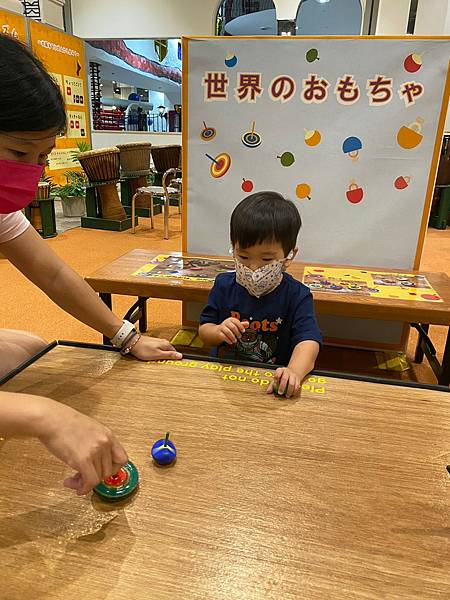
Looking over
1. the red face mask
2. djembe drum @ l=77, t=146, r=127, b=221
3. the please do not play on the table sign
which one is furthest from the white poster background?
djembe drum @ l=77, t=146, r=127, b=221

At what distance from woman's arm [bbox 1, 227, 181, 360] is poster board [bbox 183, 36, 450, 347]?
121 cm

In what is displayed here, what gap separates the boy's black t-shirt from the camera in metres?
1.41

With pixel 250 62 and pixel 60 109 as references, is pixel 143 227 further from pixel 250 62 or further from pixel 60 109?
pixel 60 109

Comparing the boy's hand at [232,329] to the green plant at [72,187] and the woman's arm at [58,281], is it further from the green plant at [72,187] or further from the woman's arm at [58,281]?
the green plant at [72,187]

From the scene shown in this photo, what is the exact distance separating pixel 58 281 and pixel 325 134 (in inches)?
56.9

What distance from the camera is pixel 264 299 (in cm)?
142

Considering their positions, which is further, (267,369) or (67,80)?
(67,80)

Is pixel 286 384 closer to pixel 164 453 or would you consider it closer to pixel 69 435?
pixel 164 453

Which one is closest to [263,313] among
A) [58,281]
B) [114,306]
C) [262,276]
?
[262,276]

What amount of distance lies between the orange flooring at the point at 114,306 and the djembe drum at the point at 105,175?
0.41 m

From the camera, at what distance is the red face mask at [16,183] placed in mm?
872

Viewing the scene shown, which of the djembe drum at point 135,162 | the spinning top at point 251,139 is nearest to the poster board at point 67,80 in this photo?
the djembe drum at point 135,162

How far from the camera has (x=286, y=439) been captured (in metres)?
0.84

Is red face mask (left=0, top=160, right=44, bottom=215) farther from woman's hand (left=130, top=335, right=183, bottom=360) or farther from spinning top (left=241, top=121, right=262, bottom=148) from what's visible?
spinning top (left=241, top=121, right=262, bottom=148)
